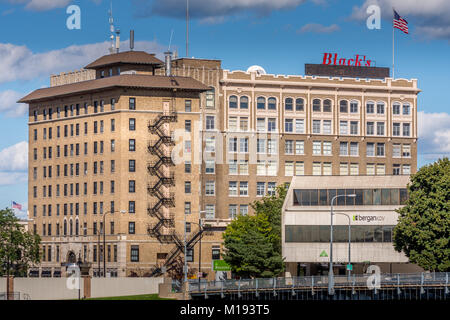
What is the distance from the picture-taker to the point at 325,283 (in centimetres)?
16125

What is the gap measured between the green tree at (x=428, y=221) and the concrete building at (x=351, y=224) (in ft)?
35.8

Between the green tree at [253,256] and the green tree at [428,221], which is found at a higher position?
the green tree at [428,221]

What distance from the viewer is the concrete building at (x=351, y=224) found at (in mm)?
188625

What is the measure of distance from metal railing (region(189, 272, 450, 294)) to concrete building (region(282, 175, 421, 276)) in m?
22.6

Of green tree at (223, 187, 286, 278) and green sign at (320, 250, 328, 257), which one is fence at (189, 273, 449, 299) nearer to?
green tree at (223, 187, 286, 278)

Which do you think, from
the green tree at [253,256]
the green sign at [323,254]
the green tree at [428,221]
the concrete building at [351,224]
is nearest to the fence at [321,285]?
the green tree at [428,221]

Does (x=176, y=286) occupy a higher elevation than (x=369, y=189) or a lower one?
lower

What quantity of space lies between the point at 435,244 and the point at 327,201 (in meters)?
25.3

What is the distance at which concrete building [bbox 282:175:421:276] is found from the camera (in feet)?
619

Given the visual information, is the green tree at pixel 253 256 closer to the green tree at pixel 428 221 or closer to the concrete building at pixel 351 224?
the concrete building at pixel 351 224

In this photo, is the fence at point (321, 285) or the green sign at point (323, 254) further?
the green sign at point (323, 254)
